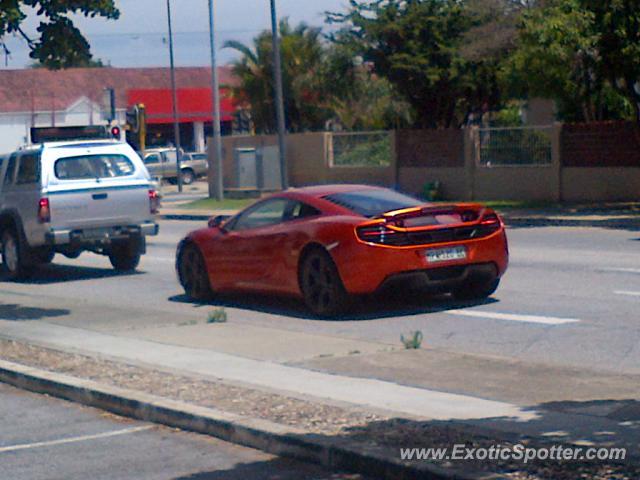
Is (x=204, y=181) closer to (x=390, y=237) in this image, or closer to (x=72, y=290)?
(x=72, y=290)

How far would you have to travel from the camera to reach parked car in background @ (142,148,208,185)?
6209 cm

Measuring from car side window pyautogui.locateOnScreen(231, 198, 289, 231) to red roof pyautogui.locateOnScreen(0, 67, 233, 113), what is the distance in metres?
54.2

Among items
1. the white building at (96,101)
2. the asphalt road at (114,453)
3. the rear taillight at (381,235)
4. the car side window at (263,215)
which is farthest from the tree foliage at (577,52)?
the white building at (96,101)

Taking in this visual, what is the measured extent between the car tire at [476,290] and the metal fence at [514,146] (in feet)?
65.1

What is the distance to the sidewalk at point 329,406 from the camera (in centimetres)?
727

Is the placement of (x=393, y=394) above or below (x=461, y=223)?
below

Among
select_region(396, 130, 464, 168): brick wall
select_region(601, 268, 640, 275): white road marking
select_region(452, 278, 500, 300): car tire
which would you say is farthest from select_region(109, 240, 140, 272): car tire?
select_region(396, 130, 464, 168): brick wall

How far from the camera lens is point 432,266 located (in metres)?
13.3

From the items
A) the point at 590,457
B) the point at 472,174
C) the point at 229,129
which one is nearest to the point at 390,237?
the point at 590,457

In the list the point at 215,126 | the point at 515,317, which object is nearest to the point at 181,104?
the point at 215,126

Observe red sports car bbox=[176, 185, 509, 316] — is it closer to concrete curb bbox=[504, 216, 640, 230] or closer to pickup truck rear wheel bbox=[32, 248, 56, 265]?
pickup truck rear wheel bbox=[32, 248, 56, 265]

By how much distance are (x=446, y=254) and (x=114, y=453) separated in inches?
237

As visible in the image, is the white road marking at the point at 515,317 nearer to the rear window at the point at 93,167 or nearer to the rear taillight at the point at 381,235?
the rear taillight at the point at 381,235

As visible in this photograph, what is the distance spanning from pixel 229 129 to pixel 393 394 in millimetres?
71381
